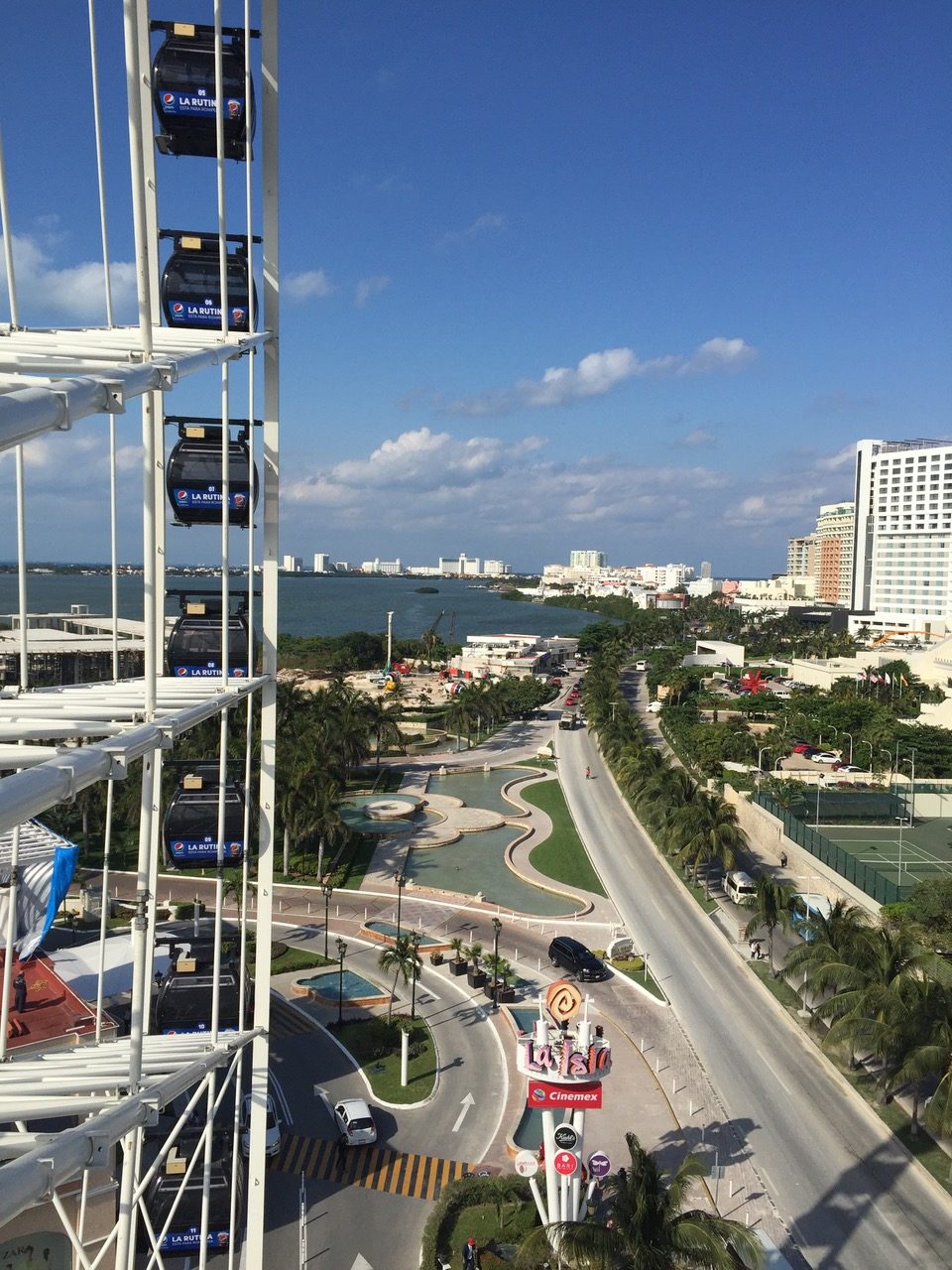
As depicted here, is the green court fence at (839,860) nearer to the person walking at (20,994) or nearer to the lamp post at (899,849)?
the lamp post at (899,849)

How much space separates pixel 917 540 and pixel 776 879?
341 feet

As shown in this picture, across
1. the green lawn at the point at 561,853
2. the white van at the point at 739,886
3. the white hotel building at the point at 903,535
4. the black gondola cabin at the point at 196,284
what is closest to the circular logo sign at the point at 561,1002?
the black gondola cabin at the point at 196,284

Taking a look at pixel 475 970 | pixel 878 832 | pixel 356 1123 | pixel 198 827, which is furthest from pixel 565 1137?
pixel 878 832

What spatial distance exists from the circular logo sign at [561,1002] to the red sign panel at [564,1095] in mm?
1068

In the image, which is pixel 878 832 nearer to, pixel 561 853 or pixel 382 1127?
pixel 561 853

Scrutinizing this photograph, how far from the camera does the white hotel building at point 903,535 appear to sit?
405 feet

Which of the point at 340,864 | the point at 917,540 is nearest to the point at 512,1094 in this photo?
the point at 340,864

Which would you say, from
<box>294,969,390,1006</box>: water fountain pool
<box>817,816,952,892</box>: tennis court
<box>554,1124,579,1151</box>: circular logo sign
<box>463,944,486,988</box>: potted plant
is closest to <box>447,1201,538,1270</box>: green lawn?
<box>554,1124,579,1151</box>: circular logo sign

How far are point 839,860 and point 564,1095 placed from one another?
23.6 metres

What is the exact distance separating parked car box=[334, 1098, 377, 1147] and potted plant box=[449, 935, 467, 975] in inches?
338

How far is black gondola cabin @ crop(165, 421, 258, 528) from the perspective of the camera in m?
10.1

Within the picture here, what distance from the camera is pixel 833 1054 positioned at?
78.1ft

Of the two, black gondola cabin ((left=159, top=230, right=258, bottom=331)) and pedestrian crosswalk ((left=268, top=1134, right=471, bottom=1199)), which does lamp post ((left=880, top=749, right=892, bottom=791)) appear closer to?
pedestrian crosswalk ((left=268, top=1134, right=471, bottom=1199))

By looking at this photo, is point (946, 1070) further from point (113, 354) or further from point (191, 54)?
point (191, 54)
